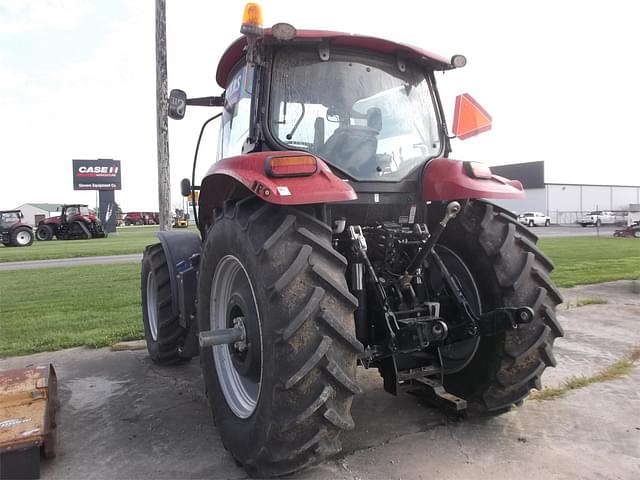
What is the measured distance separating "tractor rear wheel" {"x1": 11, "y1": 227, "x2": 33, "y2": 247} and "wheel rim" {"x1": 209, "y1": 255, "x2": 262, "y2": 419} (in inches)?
1125

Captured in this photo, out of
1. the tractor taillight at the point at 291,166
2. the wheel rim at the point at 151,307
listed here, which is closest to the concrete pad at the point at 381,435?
the wheel rim at the point at 151,307

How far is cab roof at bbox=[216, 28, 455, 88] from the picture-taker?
10.00 feet

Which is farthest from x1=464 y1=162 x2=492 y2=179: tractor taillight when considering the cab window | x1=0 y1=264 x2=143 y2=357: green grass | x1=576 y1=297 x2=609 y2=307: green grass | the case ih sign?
the case ih sign

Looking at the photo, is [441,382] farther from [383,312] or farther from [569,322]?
[569,322]

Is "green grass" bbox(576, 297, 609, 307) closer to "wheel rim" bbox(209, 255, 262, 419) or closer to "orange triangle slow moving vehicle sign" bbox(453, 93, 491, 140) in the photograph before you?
"orange triangle slow moving vehicle sign" bbox(453, 93, 491, 140)

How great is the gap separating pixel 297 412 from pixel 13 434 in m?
1.63

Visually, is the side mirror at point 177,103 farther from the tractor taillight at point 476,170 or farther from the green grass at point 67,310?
the green grass at point 67,310

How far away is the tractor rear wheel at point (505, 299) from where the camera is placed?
10.3 feet

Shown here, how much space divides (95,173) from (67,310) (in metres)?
43.6

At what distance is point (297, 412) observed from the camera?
2396mm

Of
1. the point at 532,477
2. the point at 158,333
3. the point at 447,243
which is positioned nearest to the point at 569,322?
the point at 447,243

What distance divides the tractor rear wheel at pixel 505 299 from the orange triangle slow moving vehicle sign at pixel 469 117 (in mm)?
583

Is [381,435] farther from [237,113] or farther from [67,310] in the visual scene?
[67,310]

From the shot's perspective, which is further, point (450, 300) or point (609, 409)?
point (609, 409)
